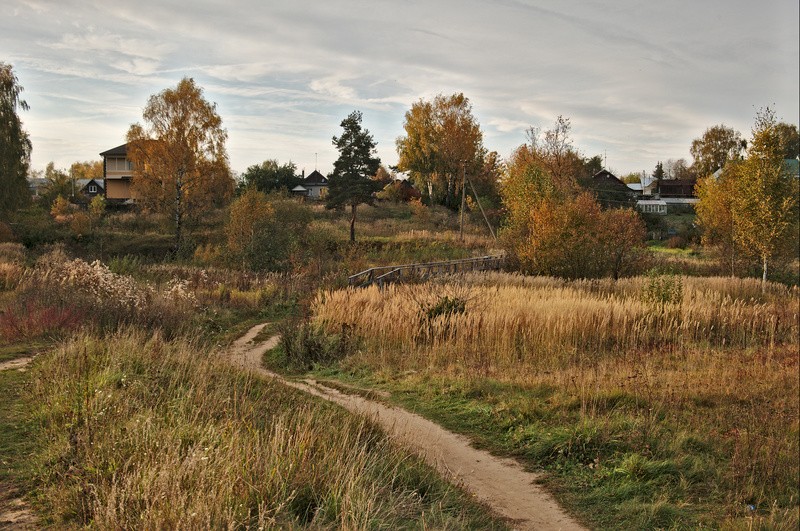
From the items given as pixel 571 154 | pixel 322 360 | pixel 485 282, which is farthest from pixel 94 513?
pixel 571 154

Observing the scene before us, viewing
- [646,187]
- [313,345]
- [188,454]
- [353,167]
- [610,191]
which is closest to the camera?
[188,454]

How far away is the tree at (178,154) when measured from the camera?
40.0 metres

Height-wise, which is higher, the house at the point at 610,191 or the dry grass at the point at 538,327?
the house at the point at 610,191

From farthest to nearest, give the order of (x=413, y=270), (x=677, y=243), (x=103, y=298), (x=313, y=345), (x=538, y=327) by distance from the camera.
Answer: (x=677, y=243)
(x=413, y=270)
(x=103, y=298)
(x=313, y=345)
(x=538, y=327)

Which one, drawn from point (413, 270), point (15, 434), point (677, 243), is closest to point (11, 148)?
point (413, 270)

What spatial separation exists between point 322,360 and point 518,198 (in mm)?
15541

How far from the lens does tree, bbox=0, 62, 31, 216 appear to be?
3600cm

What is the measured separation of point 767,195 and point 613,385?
68.9 feet

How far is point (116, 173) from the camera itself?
61.2 m

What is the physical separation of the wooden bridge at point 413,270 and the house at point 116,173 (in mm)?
45159

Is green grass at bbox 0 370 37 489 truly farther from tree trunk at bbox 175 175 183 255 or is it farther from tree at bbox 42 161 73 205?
tree at bbox 42 161 73 205

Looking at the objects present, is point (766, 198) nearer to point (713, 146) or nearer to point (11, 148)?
point (11, 148)

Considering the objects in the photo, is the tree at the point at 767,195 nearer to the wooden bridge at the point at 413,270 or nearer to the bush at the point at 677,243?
the wooden bridge at the point at 413,270

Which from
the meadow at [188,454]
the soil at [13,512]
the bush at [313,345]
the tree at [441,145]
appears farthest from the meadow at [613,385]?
the tree at [441,145]
